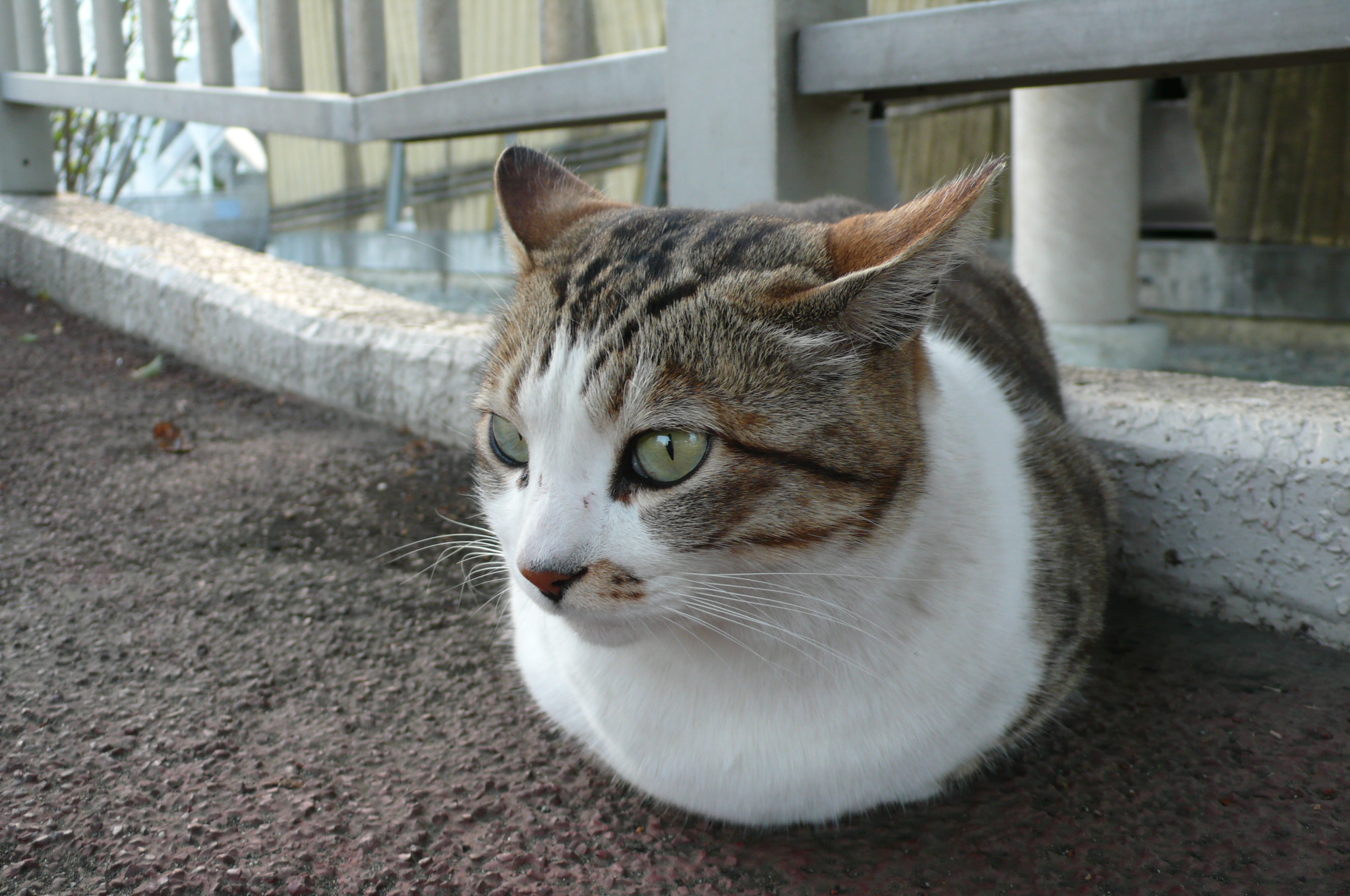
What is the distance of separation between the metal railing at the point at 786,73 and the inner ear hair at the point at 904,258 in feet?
3.23

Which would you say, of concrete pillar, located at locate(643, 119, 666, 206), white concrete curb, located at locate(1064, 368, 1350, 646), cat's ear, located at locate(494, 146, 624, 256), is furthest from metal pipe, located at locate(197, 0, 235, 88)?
white concrete curb, located at locate(1064, 368, 1350, 646)

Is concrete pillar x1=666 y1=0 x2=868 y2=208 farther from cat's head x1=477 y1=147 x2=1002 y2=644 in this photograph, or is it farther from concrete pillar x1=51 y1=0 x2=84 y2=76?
concrete pillar x1=51 y1=0 x2=84 y2=76

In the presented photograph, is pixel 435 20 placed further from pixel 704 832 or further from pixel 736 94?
pixel 704 832

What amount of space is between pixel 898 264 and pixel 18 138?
18.2 ft

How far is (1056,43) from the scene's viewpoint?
6.59 feet

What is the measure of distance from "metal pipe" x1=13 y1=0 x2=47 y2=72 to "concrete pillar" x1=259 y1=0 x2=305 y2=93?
6.94ft

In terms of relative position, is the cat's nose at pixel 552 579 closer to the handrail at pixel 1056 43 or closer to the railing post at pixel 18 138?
the handrail at pixel 1056 43

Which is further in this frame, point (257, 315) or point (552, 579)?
point (257, 315)

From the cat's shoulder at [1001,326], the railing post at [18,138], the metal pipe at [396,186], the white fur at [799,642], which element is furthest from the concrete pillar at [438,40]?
the metal pipe at [396,186]

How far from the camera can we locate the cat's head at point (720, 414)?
1142 mm

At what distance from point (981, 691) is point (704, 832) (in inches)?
16.5

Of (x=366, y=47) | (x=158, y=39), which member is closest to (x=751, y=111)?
(x=366, y=47)

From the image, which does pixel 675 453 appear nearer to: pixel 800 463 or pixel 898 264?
pixel 800 463

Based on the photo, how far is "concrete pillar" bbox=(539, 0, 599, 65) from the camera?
2.85 meters
